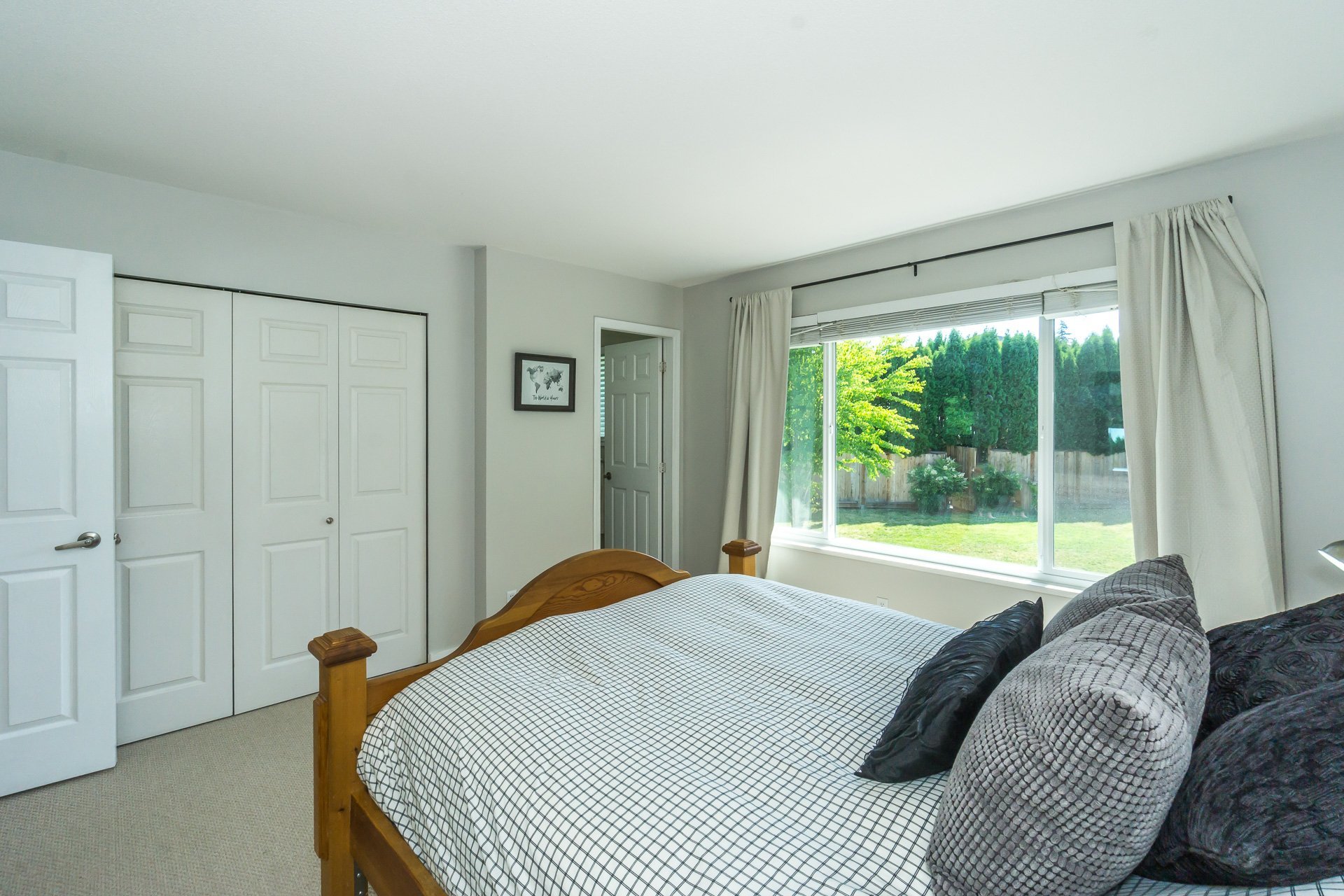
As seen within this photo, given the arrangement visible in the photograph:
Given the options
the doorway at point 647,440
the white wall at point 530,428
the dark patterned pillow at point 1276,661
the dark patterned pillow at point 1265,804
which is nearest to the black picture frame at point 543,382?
the white wall at point 530,428

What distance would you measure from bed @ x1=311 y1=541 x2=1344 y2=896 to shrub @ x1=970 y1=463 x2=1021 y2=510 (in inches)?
57.8

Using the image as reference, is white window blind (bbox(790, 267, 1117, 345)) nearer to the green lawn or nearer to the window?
the window

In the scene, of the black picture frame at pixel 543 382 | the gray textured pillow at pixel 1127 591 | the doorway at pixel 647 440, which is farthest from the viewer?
the doorway at pixel 647 440

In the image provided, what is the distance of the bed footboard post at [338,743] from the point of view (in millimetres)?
1595

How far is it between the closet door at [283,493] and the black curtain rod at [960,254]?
9.58 ft

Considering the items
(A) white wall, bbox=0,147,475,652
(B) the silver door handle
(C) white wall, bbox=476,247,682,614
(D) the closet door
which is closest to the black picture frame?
(C) white wall, bbox=476,247,682,614

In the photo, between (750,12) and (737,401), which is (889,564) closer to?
(737,401)

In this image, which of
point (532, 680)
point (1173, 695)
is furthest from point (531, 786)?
point (1173, 695)

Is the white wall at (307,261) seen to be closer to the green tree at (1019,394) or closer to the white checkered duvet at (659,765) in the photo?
the white checkered duvet at (659,765)

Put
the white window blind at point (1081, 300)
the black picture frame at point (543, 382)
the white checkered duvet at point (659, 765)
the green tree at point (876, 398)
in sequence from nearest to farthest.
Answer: the white checkered duvet at point (659, 765) < the white window blind at point (1081, 300) < the green tree at point (876, 398) < the black picture frame at point (543, 382)

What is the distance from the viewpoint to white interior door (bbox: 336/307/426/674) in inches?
134

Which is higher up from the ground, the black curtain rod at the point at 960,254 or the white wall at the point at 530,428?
the black curtain rod at the point at 960,254

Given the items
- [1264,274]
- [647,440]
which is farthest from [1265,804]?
[647,440]

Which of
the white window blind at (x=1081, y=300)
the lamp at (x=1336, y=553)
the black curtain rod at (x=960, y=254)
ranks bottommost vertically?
the lamp at (x=1336, y=553)
